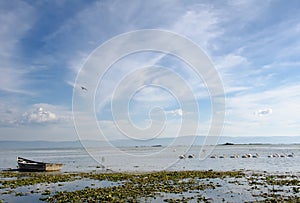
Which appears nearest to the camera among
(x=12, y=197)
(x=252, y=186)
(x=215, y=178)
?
(x=12, y=197)

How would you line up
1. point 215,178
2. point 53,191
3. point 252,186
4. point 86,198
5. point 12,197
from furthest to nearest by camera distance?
point 215,178 < point 252,186 < point 53,191 < point 12,197 < point 86,198

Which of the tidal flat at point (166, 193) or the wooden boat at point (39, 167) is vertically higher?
the wooden boat at point (39, 167)

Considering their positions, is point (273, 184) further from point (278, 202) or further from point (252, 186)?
point (278, 202)

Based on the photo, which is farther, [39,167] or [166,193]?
[39,167]

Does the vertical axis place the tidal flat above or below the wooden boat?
below

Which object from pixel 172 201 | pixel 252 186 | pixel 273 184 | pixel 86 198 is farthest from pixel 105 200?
pixel 273 184

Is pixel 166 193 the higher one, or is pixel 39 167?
pixel 39 167

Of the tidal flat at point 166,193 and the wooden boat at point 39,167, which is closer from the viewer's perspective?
the tidal flat at point 166,193

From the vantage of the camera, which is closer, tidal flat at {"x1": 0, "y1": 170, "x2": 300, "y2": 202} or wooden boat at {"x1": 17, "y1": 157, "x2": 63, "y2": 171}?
tidal flat at {"x1": 0, "y1": 170, "x2": 300, "y2": 202}

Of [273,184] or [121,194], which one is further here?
[273,184]

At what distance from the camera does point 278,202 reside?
22953 mm

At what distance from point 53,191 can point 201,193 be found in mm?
13678

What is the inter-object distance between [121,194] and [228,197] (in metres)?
8.87

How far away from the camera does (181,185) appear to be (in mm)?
31859
